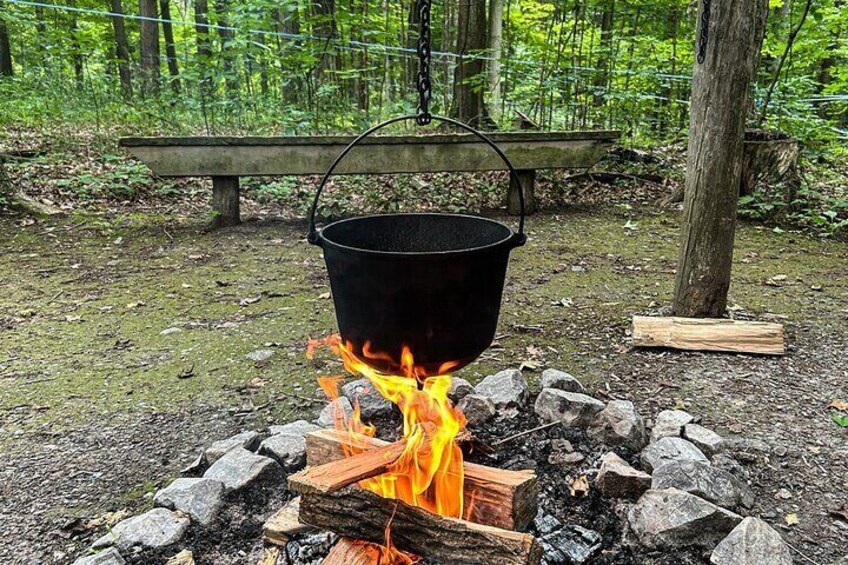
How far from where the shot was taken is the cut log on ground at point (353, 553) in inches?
59.2

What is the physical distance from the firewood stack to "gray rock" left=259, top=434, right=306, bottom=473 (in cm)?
40

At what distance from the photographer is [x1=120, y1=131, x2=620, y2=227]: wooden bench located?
482cm

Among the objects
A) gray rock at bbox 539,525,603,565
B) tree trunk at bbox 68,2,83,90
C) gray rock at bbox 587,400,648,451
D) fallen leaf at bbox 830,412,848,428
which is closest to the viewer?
gray rock at bbox 539,525,603,565

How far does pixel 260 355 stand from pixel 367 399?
2.72 feet

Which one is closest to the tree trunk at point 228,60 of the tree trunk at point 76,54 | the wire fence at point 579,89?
the wire fence at point 579,89

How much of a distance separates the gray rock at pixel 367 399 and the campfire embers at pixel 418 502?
50cm

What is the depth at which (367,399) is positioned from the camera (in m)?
2.41

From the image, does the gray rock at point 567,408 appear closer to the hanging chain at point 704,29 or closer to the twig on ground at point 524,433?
the twig on ground at point 524,433

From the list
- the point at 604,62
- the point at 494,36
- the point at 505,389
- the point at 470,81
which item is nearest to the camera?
the point at 505,389

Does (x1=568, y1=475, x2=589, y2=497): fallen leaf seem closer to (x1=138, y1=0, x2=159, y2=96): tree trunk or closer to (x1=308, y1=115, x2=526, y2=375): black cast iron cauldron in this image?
(x1=308, y1=115, x2=526, y2=375): black cast iron cauldron

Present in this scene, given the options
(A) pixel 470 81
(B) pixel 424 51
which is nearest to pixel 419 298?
(B) pixel 424 51

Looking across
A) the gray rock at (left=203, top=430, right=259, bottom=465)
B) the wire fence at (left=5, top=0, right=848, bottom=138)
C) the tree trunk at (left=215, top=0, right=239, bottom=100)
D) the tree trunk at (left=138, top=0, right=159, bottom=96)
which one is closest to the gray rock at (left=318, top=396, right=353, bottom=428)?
the gray rock at (left=203, top=430, right=259, bottom=465)

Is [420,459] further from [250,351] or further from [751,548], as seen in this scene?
[250,351]

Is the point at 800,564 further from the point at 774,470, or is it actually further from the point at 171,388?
the point at 171,388
